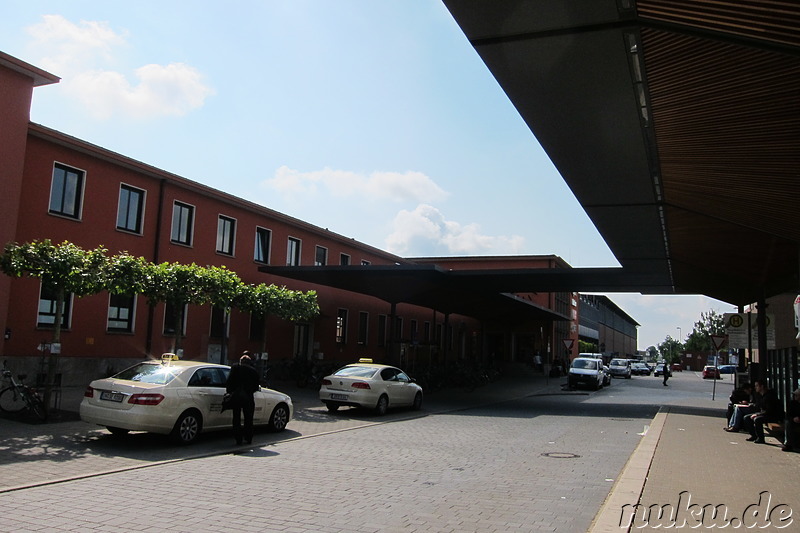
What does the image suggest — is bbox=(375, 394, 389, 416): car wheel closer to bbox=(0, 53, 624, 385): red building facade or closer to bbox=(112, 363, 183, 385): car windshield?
bbox=(0, 53, 624, 385): red building facade

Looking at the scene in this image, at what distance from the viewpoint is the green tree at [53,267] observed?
43.1ft

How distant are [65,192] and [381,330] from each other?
2355cm

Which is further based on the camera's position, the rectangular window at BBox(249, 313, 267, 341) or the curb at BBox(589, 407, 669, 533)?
the rectangular window at BBox(249, 313, 267, 341)

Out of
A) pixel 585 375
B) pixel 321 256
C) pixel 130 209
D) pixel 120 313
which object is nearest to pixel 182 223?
pixel 130 209

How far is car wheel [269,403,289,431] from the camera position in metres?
14.1

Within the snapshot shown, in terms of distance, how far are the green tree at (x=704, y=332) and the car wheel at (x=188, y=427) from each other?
86645mm

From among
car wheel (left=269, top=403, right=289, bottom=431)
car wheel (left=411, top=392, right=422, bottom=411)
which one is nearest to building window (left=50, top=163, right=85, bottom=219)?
car wheel (left=269, top=403, right=289, bottom=431)

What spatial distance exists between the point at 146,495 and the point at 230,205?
20.8 meters

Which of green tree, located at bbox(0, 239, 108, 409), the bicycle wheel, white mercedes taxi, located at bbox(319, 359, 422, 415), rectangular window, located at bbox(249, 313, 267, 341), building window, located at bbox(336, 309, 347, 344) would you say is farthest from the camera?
building window, located at bbox(336, 309, 347, 344)

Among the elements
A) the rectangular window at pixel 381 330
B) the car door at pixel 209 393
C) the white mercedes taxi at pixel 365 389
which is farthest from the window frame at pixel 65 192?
the rectangular window at pixel 381 330

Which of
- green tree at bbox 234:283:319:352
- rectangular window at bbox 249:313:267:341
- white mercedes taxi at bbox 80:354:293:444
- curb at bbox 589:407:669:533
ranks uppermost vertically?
green tree at bbox 234:283:319:352

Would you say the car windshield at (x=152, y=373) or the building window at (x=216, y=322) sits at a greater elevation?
the building window at (x=216, y=322)

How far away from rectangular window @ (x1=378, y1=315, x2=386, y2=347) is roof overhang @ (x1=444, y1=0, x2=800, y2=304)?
88.2 feet

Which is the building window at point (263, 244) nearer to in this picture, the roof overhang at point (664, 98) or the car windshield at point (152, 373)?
the car windshield at point (152, 373)
